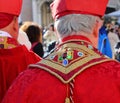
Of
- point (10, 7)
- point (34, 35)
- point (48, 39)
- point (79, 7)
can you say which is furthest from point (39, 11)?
point (79, 7)

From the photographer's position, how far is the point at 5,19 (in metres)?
2.77

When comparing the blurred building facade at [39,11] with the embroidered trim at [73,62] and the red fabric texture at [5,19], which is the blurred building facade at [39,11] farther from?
the embroidered trim at [73,62]

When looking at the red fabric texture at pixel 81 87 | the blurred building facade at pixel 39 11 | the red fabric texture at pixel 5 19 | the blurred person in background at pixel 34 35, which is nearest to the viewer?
the red fabric texture at pixel 81 87

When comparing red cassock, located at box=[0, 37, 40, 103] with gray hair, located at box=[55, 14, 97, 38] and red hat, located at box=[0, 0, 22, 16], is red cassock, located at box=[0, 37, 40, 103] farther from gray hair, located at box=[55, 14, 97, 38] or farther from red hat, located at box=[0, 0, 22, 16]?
gray hair, located at box=[55, 14, 97, 38]

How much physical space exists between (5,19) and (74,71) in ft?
2.56

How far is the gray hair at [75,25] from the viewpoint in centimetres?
219

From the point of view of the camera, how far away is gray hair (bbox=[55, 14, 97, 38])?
2.19 metres

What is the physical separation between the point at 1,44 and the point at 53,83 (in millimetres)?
744

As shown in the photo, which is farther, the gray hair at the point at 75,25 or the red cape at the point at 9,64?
the red cape at the point at 9,64

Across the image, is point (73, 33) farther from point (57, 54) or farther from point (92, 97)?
point (92, 97)

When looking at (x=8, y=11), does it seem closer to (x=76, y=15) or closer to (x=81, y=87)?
(x=76, y=15)

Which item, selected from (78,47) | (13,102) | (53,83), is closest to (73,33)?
(78,47)

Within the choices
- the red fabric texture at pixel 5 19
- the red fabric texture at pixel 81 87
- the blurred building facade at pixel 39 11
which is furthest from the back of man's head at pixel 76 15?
the blurred building facade at pixel 39 11

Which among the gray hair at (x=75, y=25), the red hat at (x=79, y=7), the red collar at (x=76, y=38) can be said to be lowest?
the red collar at (x=76, y=38)
